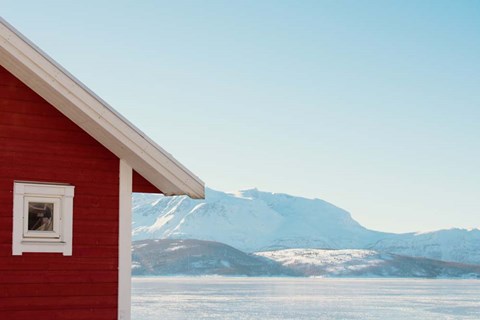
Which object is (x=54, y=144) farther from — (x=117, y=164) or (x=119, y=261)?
(x=119, y=261)

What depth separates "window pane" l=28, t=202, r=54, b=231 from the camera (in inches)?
381

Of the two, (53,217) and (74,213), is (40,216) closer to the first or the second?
(53,217)

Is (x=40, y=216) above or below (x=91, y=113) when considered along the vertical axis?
below

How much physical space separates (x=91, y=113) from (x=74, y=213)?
1143 mm

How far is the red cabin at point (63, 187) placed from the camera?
9.41m

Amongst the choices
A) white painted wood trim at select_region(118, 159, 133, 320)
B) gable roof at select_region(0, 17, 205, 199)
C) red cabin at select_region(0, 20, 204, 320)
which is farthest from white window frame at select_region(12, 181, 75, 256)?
gable roof at select_region(0, 17, 205, 199)

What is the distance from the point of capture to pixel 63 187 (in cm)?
980

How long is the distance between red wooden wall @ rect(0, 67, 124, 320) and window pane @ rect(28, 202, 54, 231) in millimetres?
245

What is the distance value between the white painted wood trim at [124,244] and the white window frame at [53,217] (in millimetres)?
585

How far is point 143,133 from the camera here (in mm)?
9773

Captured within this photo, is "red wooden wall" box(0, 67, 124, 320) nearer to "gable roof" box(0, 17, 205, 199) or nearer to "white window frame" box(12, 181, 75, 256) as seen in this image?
"white window frame" box(12, 181, 75, 256)

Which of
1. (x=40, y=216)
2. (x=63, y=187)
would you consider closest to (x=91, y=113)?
(x=63, y=187)

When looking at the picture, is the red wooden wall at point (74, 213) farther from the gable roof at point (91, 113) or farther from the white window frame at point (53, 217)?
the gable roof at point (91, 113)

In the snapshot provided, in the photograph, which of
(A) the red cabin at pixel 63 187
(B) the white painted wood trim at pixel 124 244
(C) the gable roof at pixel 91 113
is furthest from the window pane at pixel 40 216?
(C) the gable roof at pixel 91 113
